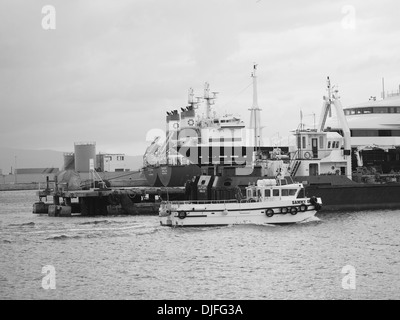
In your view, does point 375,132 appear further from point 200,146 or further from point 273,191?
point 273,191

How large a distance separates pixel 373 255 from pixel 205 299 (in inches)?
508

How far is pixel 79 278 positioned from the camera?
3756 centimetres

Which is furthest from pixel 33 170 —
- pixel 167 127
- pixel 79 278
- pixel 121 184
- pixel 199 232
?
pixel 79 278

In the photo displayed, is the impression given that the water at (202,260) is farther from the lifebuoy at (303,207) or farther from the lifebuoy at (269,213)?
the lifebuoy at (303,207)

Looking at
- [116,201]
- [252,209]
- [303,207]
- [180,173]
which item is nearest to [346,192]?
[303,207]

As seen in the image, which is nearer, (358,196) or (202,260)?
(202,260)

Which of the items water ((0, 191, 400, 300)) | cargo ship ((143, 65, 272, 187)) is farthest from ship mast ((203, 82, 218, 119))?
water ((0, 191, 400, 300))

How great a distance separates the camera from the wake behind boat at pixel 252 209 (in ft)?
174

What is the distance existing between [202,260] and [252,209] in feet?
40.6

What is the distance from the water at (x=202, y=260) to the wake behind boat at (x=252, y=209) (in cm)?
76

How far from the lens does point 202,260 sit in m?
41.5

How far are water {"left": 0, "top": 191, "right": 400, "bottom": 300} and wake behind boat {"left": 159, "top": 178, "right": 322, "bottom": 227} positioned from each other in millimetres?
761

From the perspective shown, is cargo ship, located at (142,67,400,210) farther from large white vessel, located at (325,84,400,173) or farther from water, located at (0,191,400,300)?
water, located at (0,191,400,300)
